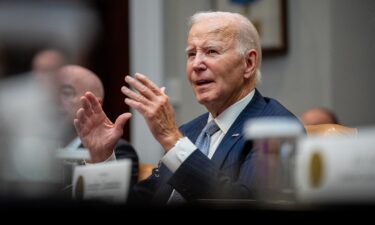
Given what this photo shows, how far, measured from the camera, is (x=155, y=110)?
201 cm

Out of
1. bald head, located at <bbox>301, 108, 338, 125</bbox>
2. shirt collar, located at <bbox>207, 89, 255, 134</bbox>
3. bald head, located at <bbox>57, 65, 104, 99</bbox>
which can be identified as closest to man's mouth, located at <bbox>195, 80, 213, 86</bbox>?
shirt collar, located at <bbox>207, 89, 255, 134</bbox>

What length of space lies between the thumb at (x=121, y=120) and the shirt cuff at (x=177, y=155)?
9.1 inches

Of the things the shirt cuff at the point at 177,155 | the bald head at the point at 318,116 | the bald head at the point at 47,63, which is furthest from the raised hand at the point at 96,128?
the bald head at the point at 318,116

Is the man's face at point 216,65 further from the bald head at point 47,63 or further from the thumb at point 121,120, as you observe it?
the bald head at point 47,63

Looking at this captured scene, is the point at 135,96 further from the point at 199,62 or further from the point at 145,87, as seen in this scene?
the point at 199,62

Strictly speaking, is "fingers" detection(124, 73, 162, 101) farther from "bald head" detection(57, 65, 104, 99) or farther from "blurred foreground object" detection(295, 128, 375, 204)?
"blurred foreground object" detection(295, 128, 375, 204)

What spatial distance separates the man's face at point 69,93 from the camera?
2.50 m

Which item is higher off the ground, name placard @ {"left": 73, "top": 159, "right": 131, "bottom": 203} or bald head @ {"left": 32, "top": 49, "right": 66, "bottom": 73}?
name placard @ {"left": 73, "top": 159, "right": 131, "bottom": 203}

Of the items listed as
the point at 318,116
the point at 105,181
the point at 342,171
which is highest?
the point at 342,171

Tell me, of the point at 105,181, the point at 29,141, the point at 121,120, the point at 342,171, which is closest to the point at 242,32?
the point at 121,120

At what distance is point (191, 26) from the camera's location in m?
2.46

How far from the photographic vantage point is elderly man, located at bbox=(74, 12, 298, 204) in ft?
6.33

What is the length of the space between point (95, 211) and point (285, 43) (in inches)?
126

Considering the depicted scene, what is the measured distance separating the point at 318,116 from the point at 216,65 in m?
1.36
